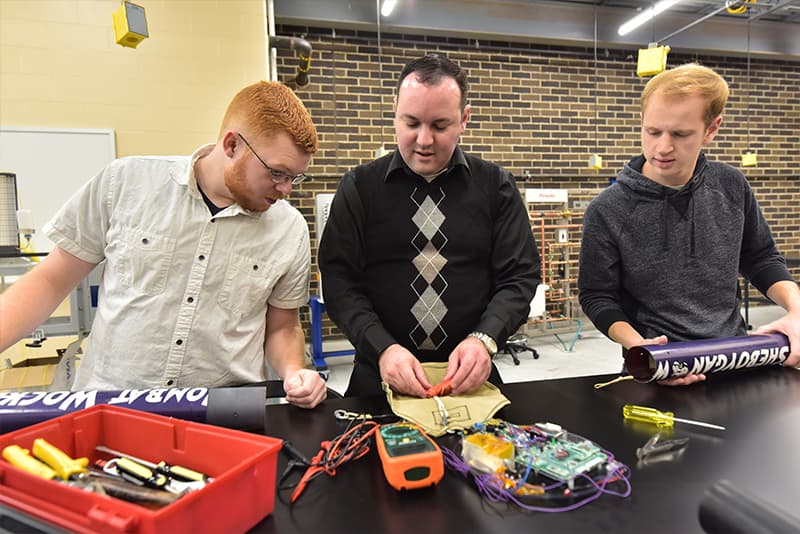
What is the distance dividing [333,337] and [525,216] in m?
3.75

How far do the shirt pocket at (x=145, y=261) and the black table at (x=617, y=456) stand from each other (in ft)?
1.58

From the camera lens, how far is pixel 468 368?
93 centimetres

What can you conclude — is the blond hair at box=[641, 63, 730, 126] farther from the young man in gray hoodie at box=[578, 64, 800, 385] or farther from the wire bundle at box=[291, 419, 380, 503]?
the wire bundle at box=[291, 419, 380, 503]

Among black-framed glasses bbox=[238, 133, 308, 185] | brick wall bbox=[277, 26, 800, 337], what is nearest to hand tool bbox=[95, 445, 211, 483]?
black-framed glasses bbox=[238, 133, 308, 185]

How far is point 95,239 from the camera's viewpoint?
115cm

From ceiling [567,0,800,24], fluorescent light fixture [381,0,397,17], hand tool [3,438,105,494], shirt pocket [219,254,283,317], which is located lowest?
hand tool [3,438,105,494]

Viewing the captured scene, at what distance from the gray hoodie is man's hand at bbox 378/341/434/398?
0.64 m

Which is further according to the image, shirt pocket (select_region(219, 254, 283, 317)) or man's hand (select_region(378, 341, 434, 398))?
shirt pocket (select_region(219, 254, 283, 317))

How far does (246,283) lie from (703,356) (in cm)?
106

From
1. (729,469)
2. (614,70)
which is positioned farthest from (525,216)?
(614,70)

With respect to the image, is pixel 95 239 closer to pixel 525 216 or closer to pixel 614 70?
pixel 525 216

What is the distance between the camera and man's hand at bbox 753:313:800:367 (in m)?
1.08

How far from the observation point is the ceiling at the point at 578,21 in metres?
4.31

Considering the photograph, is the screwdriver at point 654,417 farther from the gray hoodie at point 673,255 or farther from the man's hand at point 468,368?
the gray hoodie at point 673,255
